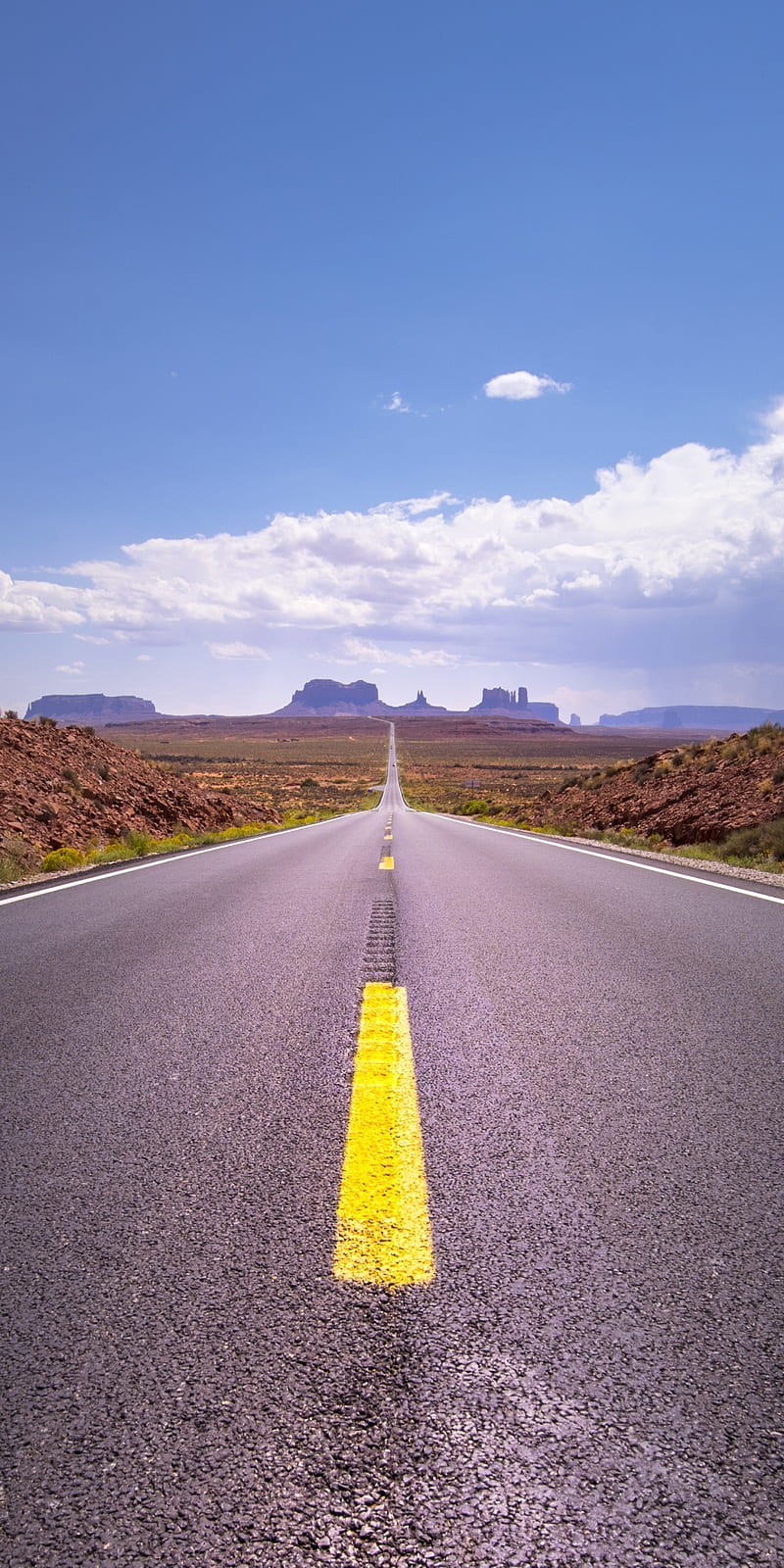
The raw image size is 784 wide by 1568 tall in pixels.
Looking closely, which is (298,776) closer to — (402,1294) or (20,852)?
(20,852)

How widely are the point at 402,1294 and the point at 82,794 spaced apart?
645 inches

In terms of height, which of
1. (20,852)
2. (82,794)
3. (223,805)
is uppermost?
(82,794)

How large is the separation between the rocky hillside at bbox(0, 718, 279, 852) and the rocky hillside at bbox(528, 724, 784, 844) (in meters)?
10.4

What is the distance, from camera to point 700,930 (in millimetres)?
5883

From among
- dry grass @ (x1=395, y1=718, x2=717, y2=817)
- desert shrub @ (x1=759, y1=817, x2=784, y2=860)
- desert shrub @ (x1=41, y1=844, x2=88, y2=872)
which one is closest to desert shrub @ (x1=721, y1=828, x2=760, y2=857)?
desert shrub @ (x1=759, y1=817, x2=784, y2=860)

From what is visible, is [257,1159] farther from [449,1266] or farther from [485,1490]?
[485,1490]

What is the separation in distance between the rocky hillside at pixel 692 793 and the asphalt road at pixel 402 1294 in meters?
12.4

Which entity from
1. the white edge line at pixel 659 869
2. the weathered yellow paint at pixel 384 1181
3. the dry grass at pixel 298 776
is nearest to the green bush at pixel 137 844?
the white edge line at pixel 659 869

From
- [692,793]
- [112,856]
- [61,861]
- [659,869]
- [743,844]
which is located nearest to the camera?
[659,869]

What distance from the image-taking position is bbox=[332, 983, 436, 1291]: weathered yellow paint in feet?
5.80

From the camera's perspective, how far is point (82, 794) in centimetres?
1684

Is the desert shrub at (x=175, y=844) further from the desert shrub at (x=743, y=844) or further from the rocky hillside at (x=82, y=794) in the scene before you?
the desert shrub at (x=743, y=844)

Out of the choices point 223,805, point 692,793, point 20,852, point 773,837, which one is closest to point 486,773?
point 223,805

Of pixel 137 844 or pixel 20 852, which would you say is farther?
pixel 137 844
